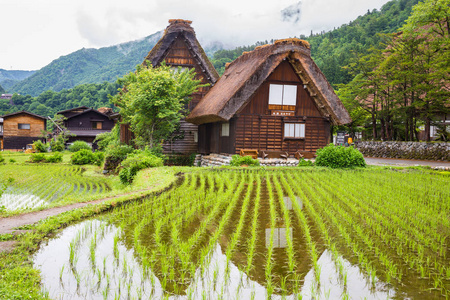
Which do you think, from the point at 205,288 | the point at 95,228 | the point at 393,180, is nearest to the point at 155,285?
the point at 205,288

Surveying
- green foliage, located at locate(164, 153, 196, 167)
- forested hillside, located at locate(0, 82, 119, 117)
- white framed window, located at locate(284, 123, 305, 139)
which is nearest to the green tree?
green foliage, located at locate(164, 153, 196, 167)

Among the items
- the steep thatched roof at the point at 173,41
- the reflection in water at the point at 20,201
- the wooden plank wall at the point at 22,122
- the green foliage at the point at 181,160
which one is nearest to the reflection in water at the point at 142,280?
the reflection in water at the point at 20,201

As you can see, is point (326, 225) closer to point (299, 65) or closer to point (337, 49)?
point (299, 65)

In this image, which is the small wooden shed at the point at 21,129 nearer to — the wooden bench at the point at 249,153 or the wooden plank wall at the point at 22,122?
the wooden plank wall at the point at 22,122

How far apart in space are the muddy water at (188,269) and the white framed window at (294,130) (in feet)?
39.7

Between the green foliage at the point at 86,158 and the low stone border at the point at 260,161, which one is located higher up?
the low stone border at the point at 260,161

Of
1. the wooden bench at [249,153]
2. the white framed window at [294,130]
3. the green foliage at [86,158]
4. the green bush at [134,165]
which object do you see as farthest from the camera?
the green foliage at [86,158]

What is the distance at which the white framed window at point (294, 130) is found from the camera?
55.9ft

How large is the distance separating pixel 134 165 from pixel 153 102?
3.69 m

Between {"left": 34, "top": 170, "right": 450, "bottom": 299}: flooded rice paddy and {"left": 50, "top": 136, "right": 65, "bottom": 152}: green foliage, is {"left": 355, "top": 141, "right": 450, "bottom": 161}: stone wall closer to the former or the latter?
{"left": 34, "top": 170, "right": 450, "bottom": 299}: flooded rice paddy

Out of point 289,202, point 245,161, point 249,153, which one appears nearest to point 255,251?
point 289,202

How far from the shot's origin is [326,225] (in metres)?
5.44

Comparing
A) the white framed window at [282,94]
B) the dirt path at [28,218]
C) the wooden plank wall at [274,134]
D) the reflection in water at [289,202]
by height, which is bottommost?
the dirt path at [28,218]

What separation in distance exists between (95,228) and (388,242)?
4.08 meters
